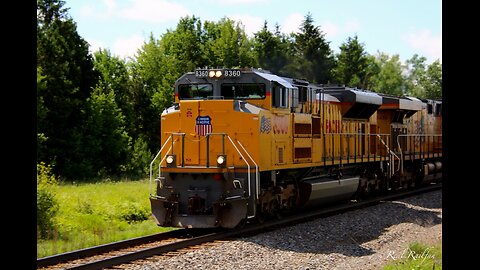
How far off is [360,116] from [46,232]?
1042 centimetres

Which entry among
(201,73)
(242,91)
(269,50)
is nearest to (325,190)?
(242,91)

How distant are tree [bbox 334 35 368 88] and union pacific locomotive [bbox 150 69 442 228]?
56.4 m

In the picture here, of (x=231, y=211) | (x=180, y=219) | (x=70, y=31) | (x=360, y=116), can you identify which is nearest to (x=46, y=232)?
(x=180, y=219)

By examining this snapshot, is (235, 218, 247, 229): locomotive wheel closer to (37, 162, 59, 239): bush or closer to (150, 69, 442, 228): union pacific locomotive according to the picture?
(150, 69, 442, 228): union pacific locomotive

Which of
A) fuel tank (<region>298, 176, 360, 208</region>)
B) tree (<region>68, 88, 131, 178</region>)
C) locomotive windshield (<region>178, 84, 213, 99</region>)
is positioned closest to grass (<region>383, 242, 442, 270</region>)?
fuel tank (<region>298, 176, 360, 208</region>)

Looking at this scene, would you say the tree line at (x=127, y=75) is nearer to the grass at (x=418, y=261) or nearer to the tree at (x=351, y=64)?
the tree at (x=351, y=64)

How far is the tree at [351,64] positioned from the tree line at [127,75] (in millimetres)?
128

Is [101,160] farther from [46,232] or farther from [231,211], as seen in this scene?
[231,211]

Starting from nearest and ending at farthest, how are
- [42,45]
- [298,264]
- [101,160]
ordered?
[298,264] → [42,45] → [101,160]

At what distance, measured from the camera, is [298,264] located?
31.3ft

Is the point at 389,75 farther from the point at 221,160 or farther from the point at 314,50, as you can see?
the point at 221,160
